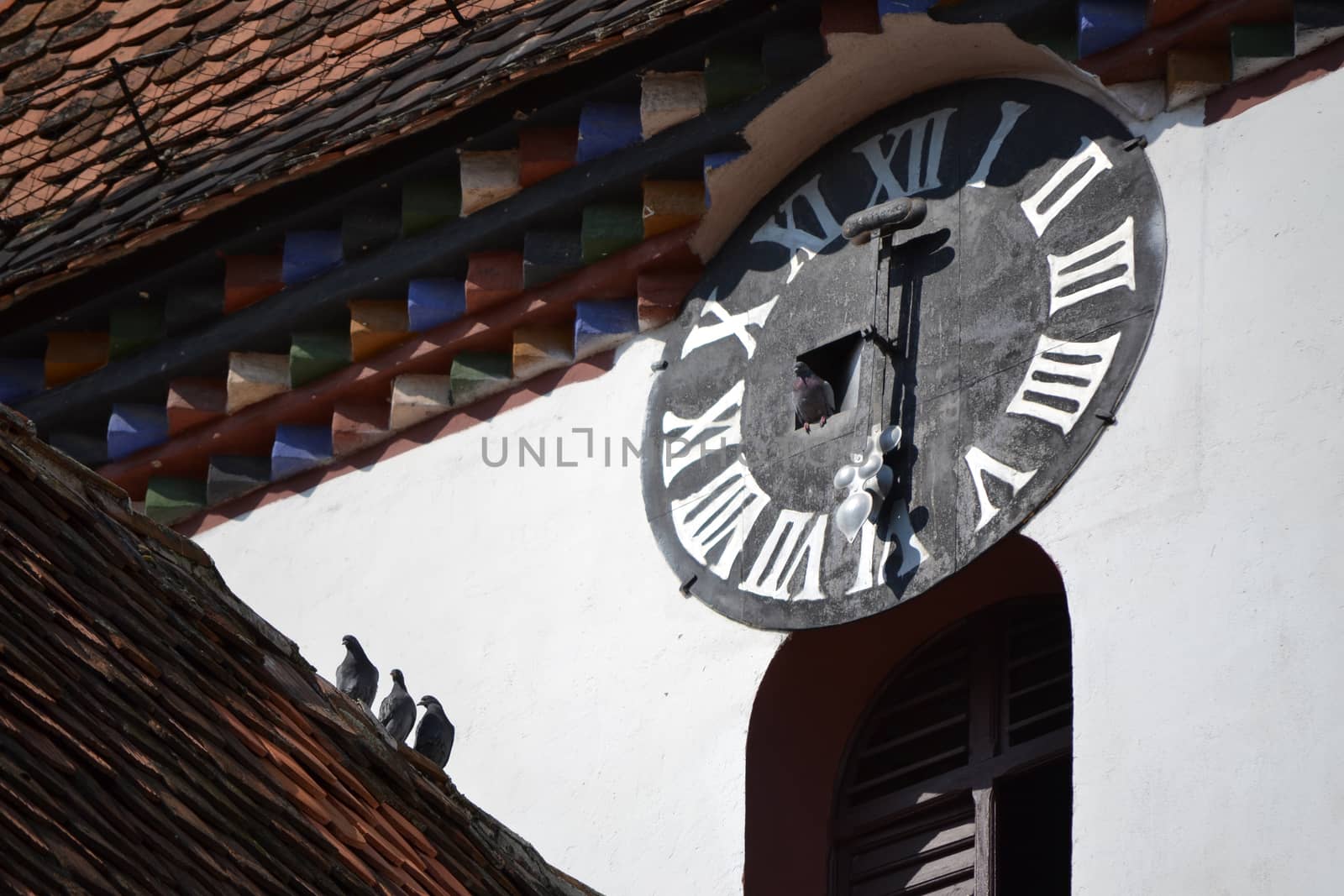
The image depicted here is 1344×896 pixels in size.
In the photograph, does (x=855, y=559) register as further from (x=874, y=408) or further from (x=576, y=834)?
(x=576, y=834)

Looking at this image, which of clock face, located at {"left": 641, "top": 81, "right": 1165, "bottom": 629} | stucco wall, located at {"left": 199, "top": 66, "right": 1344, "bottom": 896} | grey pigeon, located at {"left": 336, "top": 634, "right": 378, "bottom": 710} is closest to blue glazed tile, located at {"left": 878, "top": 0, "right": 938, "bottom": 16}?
clock face, located at {"left": 641, "top": 81, "right": 1165, "bottom": 629}

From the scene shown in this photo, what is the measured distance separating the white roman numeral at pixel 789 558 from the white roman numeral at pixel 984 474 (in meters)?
0.42

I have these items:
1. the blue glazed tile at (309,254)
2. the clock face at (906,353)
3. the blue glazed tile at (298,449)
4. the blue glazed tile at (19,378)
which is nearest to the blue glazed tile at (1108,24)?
the clock face at (906,353)

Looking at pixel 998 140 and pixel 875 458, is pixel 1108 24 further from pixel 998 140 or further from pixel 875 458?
pixel 875 458

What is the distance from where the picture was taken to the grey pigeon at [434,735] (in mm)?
7734

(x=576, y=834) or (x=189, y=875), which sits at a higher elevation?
(x=576, y=834)

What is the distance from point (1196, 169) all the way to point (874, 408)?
0.96 metres

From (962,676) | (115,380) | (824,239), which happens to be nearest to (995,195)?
(824,239)

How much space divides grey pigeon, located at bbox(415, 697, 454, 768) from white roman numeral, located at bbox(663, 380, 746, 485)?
3.04ft

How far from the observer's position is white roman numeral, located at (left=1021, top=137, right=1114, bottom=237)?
780 centimetres

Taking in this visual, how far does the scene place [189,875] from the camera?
5238mm

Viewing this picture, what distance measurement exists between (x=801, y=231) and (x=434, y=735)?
170 centimetres

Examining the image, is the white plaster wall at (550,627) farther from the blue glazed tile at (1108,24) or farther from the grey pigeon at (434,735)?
the blue glazed tile at (1108,24)

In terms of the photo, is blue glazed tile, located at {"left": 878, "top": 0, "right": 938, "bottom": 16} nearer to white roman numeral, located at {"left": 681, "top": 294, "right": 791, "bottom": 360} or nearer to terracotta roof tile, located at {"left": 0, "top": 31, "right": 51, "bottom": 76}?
white roman numeral, located at {"left": 681, "top": 294, "right": 791, "bottom": 360}
